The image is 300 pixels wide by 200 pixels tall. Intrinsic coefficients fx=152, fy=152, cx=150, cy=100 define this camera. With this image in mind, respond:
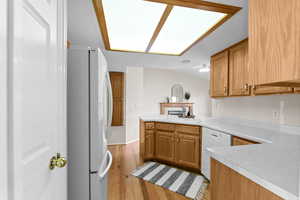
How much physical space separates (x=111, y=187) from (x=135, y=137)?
105 inches

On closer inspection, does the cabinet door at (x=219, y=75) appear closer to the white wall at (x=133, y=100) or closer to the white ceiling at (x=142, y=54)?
the white ceiling at (x=142, y=54)

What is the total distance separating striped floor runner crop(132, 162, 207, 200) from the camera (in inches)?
82.6

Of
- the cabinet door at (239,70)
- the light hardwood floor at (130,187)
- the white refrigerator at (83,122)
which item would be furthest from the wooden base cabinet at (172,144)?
the white refrigerator at (83,122)

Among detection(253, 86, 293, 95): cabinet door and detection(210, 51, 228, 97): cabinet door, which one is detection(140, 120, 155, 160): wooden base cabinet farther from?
detection(253, 86, 293, 95): cabinet door

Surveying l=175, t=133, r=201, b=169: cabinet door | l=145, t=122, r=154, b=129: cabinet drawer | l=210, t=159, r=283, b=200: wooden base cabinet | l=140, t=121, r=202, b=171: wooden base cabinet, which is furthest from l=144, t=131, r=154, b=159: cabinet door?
l=210, t=159, r=283, b=200: wooden base cabinet

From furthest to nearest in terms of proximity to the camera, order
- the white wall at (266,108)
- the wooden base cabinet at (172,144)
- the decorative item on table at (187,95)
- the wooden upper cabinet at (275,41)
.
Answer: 1. the decorative item on table at (187,95)
2. the wooden base cabinet at (172,144)
3. the white wall at (266,108)
4. the wooden upper cabinet at (275,41)

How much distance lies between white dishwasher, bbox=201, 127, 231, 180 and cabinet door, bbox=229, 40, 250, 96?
68 centimetres

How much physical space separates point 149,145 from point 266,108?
211cm

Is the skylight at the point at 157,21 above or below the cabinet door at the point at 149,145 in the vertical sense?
above

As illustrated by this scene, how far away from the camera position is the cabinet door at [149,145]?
3.14 metres

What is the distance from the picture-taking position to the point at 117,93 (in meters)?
4.23

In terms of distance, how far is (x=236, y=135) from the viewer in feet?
5.98

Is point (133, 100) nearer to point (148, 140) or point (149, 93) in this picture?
point (149, 93)

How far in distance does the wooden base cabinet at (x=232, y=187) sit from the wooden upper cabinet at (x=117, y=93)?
136 inches
